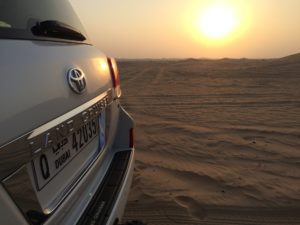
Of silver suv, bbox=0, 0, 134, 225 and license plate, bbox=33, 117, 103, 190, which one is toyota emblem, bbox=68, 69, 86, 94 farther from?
license plate, bbox=33, 117, 103, 190

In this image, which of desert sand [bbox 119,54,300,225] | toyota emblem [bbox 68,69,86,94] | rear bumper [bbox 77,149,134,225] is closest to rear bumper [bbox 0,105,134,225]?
rear bumper [bbox 77,149,134,225]

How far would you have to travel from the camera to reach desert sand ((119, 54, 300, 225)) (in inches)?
146

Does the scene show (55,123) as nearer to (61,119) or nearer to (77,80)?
(61,119)

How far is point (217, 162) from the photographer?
5074 mm

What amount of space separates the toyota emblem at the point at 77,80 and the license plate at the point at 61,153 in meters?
0.24

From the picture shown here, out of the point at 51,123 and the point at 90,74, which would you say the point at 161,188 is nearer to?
the point at 90,74

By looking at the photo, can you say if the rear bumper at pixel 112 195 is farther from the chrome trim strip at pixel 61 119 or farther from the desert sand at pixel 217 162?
the desert sand at pixel 217 162

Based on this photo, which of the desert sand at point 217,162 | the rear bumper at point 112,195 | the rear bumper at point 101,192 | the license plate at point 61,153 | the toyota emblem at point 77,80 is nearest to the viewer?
the rear bumper at point 101,192

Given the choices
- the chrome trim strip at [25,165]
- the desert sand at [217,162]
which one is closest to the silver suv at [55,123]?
the chrome trim strip at [25,165]

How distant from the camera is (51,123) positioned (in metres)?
1.68

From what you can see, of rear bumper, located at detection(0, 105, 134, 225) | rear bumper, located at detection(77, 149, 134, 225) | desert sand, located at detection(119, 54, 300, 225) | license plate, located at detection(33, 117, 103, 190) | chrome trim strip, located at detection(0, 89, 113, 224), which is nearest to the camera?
chrome trim strip, located at detection(0, 89, 113, 224)

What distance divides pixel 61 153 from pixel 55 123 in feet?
0.86

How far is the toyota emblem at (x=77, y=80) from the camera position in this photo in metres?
1.90

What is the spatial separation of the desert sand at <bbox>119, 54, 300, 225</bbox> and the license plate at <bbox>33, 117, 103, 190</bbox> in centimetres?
156
